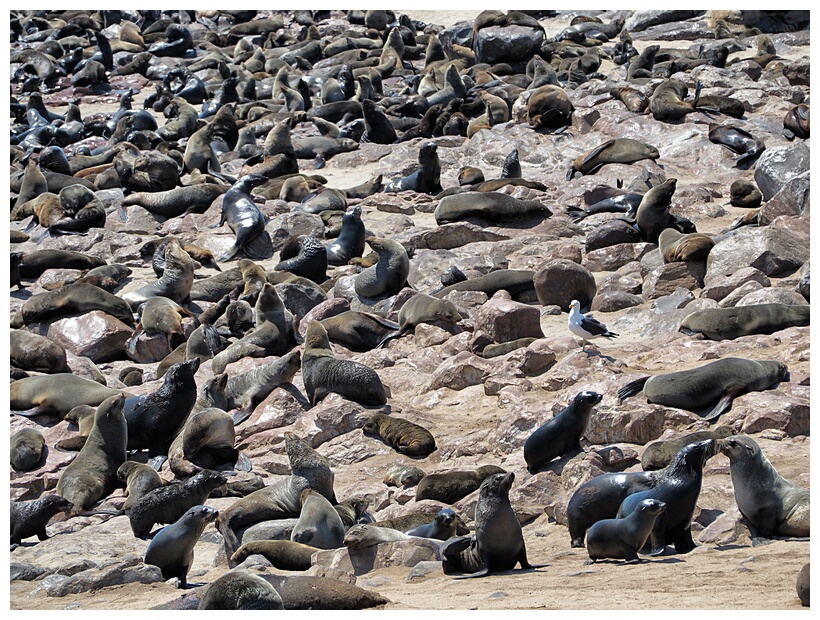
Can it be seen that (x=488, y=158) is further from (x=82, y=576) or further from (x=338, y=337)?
(x=82, y=576)

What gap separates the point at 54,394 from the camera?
892cm

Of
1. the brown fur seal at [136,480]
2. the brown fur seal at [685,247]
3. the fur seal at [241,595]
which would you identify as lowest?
the brown fur seal at [136,480]

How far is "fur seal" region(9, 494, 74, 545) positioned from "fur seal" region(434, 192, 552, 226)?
7202mm

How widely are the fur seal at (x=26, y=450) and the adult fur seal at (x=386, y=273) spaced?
4006mm

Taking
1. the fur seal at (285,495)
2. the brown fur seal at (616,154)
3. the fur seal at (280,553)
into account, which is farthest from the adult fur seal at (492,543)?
the brown fur seal at (616,154)

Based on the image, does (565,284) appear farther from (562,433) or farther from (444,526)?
(444,526)

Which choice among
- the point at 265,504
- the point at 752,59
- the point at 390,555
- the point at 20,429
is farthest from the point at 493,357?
the point at 752,59

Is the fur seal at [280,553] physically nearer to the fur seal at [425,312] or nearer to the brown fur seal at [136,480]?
the brown fur seal at [136,480]

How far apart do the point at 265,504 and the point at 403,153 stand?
1089 centimetres

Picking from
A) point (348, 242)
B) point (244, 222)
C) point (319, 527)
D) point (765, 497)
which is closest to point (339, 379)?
point (319, 527)

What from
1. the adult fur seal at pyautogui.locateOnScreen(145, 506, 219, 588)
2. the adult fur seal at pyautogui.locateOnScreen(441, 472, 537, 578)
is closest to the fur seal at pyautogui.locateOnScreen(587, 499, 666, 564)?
the adult fur seal at pyautogui.locateOnScreen(441, 472, 537, 578)

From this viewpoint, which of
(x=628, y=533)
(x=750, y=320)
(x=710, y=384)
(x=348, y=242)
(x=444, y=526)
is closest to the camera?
(x=628, y=533)

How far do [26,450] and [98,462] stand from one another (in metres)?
0.71

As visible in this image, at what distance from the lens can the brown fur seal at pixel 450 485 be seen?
20.5ft
